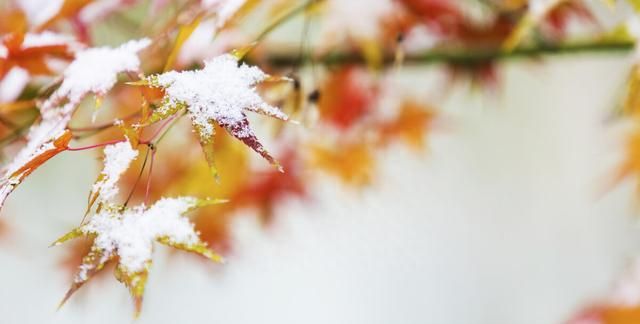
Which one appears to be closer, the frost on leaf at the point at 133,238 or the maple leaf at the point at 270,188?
the frost on leaf at the point at 133,238

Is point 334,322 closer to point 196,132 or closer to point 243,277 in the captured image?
point 243,277

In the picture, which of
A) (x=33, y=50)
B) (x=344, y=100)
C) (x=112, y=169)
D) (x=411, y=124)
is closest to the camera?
(x=112, y=169)

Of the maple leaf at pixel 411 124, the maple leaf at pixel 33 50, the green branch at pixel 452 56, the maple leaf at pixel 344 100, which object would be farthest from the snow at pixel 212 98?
the maple leaf at pixel 411 124

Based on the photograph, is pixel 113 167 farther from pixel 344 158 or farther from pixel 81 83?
pixel 344 158

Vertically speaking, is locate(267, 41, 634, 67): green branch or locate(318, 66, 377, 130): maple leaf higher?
locate(318, 66, 377, 130): maple leaf

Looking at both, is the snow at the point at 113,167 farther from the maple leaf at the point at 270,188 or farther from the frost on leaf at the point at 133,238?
the maple leaf at the point at 270,188

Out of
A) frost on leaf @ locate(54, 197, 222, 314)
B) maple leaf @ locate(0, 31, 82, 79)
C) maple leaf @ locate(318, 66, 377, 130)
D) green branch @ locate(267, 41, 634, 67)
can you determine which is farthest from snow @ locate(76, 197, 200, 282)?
maple leaf @ locate(318, 66, 377, 130)

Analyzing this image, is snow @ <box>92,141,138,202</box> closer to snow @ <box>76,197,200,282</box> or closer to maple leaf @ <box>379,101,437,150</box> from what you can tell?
snow @ <box>76,197,200,282</box>

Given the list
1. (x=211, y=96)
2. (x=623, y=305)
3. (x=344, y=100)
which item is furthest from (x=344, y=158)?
(x=211, y=96)
